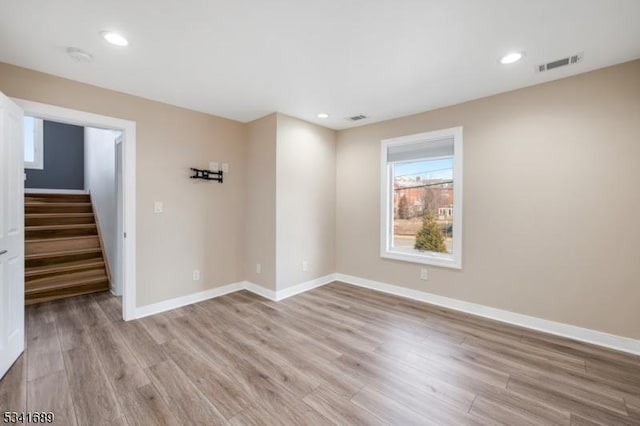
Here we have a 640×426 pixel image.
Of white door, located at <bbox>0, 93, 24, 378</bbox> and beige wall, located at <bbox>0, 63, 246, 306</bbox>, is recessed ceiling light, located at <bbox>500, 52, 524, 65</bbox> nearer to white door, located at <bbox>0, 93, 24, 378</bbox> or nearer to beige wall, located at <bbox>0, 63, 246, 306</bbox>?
beige wall, located at <bbox>0, 63, 246, 306</bbox>

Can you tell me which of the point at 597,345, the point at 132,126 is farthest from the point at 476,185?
the point at 132,126

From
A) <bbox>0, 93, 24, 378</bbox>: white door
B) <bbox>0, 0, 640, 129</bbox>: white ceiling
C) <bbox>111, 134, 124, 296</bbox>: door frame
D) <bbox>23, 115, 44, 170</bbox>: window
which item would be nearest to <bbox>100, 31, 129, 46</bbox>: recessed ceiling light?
<bbox>0, 0, 640, 129</bbox>: white ceiling

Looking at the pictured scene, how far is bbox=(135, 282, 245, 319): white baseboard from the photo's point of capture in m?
3.29

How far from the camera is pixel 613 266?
257cm

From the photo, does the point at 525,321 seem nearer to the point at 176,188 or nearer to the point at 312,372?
the point at 312,372

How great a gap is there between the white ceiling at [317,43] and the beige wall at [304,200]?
3.17ft

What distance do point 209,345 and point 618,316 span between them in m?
3.79

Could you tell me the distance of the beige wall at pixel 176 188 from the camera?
9.55 feet

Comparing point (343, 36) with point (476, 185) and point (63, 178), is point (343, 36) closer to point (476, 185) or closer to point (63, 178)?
point (476, 185)

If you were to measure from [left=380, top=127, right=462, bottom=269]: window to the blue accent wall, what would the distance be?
722cm

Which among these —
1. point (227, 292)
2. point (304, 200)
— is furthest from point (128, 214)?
point (304, 200)

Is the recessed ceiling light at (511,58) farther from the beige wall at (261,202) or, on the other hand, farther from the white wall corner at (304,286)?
the white wall corner at (304,286)

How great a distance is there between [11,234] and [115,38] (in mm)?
1776

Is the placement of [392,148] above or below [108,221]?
above
